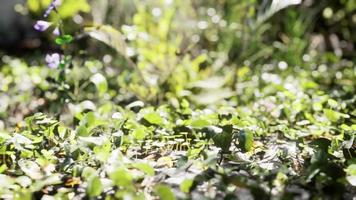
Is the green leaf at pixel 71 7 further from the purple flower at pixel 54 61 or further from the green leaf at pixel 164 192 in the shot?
the green leaf at pixel 164 192

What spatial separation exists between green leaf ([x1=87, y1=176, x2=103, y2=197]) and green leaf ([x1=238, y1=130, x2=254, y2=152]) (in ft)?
1.72

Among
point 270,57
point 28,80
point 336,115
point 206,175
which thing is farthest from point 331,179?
point 270,57

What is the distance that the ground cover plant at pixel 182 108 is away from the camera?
1444 mm

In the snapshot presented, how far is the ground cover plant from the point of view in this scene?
4.74ft

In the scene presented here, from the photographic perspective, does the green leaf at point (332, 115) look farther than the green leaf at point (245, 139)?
Yes

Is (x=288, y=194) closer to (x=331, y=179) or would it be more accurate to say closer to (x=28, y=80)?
(x=331, y=179)

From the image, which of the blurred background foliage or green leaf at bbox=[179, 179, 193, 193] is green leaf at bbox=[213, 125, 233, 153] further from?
Result: the blurred background foliage

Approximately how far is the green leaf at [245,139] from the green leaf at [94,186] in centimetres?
52

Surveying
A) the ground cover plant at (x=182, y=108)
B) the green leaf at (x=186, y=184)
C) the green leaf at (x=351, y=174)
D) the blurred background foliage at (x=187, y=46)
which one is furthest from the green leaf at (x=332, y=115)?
the green leaf at (x=186, y=184)

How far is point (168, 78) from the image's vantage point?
2990 mm

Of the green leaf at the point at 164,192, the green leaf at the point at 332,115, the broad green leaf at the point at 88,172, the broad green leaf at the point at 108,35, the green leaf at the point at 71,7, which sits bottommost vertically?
the green leaf at the point at 164,192

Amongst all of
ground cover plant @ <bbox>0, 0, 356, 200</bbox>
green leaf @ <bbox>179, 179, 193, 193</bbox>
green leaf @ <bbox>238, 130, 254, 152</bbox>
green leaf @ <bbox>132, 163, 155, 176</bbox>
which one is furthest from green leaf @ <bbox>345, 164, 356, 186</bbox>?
→ green leaf @ <bbox>132, 163, 155, 176</bbox>

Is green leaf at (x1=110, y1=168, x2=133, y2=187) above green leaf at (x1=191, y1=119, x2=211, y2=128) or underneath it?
underneath

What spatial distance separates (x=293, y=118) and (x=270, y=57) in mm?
1983
